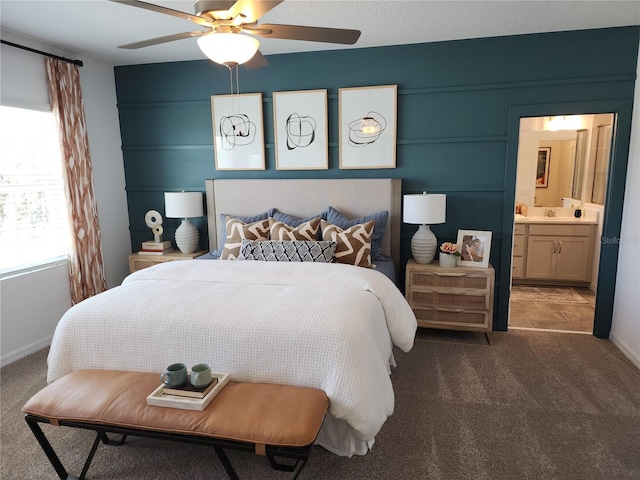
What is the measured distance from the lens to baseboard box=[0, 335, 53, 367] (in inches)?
126

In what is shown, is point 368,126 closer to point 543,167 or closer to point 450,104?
point 450,104

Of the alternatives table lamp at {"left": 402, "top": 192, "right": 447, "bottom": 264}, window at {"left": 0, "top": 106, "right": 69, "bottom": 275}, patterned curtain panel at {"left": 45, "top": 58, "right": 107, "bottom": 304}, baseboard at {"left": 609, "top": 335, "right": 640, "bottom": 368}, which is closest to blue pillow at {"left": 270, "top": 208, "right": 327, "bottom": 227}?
table lamp at {"left": 402, "top": 192, "right": 447, "bottom": 264}

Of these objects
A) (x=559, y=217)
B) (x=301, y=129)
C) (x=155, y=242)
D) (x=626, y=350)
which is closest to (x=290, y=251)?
(x=301, y=129)

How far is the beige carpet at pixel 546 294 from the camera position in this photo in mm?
4559

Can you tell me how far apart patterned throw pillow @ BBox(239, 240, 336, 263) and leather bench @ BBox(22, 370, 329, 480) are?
1373 mm

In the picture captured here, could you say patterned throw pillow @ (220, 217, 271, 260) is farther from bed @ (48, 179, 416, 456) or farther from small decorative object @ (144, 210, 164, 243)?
small decorative object @ (144, 210, 164, 243)

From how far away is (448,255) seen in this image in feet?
11.5

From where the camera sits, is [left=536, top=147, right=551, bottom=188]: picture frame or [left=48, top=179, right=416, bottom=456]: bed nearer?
[left=48, top=179, right=416, bottom=456]: bed

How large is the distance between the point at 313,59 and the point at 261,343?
2.83m

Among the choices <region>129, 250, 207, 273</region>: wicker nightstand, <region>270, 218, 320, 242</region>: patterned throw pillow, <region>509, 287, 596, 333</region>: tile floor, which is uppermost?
<region>270, 218, 320, 242</region>: patterned throw pillow

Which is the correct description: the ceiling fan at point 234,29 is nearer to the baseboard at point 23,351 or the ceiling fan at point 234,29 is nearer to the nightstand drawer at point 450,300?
the nightstand drawer at point 450,300

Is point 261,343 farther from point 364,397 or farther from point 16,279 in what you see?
point 16,279

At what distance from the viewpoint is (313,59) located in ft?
12.5

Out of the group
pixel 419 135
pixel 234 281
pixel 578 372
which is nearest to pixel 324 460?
pixel 234 281
